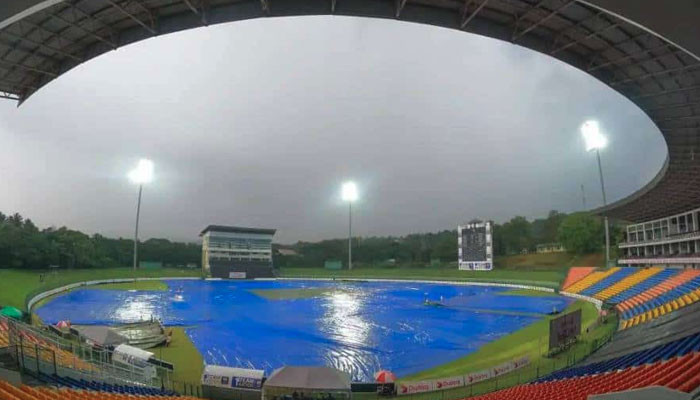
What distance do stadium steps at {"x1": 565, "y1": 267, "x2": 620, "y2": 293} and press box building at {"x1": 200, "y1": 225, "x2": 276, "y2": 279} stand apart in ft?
217

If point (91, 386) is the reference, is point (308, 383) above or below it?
below

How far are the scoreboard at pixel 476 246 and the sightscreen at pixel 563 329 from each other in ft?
169

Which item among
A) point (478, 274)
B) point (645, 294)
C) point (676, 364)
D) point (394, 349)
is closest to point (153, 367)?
point (394, 349)

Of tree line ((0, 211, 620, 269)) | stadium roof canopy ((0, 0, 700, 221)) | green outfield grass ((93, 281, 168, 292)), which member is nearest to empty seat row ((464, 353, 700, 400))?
stadium roof canopy ((0, 0, 700, 221))

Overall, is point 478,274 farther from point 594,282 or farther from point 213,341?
point 213,341

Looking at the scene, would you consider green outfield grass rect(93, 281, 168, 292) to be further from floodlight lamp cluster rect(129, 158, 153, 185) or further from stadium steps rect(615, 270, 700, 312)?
stadium steps rect(615, 270, 700, 312)

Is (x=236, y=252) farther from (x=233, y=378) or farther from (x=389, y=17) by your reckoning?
(x=389, y=17)

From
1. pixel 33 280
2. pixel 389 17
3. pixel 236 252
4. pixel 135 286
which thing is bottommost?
pixel 135 286

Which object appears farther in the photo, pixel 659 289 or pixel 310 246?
pixel 310 246

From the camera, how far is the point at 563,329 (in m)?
22.2

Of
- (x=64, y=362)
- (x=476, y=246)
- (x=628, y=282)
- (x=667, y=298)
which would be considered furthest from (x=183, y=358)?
(x=476, y=246)

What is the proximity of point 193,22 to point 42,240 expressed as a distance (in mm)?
87554

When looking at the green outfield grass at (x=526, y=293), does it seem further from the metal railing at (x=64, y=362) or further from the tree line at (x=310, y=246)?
the metal railing at (x=64, y=362)

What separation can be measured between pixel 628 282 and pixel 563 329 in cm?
2515
